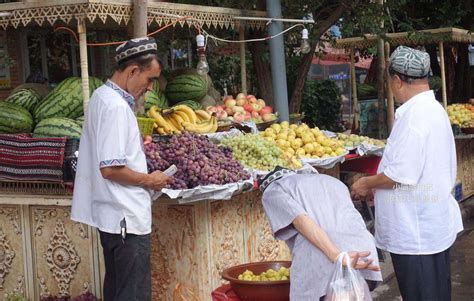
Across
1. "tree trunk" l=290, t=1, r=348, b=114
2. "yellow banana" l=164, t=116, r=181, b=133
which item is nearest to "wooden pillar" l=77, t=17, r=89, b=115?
"yellow banana" l=164, t=116, r=181, b=133

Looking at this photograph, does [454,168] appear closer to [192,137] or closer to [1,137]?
[192,137]

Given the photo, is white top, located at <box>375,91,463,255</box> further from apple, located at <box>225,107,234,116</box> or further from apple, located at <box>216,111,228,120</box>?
apple, located at <box>225,107,234,116</box>

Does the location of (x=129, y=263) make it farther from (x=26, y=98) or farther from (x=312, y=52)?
(x=312, y=52)

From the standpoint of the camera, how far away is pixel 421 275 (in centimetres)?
426

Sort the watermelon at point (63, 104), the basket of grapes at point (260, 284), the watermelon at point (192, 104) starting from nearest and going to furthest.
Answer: the basket of grapes at point (260, 284) < the watermelon at point (63, 104) < the watermelon at point (192, 104)

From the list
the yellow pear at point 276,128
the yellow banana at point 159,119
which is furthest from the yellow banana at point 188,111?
the yellow pear at point 276,128

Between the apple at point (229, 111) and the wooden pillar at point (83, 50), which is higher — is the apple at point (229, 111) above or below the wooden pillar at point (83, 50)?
below

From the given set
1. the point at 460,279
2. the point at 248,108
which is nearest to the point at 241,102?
the point at 248,108

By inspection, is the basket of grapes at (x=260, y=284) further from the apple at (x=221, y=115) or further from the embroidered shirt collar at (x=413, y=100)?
the apple at (x=221, y=115)

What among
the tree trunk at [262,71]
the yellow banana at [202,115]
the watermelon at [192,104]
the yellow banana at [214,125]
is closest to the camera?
the yellow banana at [214,125]

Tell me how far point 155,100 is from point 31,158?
68.8 inches

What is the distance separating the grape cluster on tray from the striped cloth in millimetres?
633

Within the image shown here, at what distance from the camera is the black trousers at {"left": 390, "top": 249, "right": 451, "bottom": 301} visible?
14.0ft

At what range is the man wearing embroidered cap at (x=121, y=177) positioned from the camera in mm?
4160
